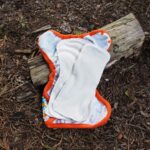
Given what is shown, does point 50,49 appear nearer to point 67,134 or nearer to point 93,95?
point 93,95

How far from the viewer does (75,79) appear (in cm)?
233

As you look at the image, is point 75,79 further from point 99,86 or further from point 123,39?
point 123,39

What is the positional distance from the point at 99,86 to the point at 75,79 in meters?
0.19

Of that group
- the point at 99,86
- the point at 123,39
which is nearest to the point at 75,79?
the point at 99,86

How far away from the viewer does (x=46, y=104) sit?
2.27 meters

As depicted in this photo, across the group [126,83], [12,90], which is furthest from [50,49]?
[126,83]

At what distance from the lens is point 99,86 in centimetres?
240

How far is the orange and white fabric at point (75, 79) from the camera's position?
7.27 ft

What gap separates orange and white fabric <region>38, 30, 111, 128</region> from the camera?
2217 millimetres

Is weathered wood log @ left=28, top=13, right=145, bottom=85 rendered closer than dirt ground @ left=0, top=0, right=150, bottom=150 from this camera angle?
No

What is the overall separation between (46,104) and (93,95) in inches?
13.0

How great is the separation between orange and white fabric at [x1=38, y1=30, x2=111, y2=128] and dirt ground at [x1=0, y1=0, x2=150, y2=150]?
0.28 ft

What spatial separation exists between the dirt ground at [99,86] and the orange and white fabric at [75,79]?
8cm

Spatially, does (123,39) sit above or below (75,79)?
above
